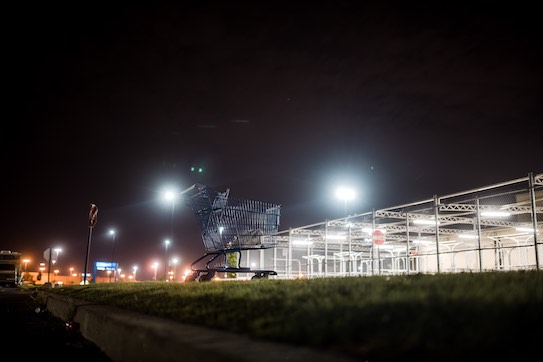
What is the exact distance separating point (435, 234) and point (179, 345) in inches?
985

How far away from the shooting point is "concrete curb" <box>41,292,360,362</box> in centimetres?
329

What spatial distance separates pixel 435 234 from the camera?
87.7ft

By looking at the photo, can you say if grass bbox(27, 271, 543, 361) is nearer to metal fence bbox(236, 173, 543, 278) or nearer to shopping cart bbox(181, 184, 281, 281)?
shopping cart bbox(181, 184, 281, 281)

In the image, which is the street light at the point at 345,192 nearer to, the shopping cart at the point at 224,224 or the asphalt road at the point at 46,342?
the shopping cart at the point at 224,224

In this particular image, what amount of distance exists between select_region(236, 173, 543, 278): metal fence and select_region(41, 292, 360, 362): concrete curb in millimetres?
17189

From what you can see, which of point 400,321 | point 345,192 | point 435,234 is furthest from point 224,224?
point 435,234

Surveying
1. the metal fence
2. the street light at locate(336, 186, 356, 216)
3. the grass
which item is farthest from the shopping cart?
the grass

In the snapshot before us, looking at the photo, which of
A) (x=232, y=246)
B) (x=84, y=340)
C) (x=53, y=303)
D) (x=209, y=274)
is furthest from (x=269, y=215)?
(x=84, y=340)

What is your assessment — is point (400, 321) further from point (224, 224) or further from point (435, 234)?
point (435, 234)

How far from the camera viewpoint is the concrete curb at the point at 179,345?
3295 millimetres

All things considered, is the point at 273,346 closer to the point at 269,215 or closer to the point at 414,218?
the point at 269,215

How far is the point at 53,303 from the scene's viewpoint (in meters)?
12.2

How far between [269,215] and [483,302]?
Result: 46.2 feet

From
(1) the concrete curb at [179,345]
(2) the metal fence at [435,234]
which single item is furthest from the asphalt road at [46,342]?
(2) the metal fence at [435,234]
